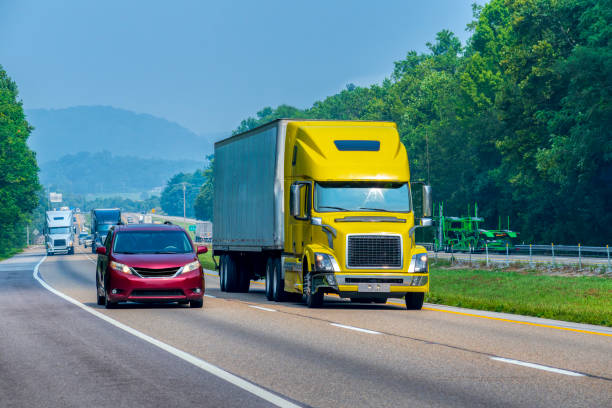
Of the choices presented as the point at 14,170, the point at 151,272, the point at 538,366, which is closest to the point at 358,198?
the point at 151,272

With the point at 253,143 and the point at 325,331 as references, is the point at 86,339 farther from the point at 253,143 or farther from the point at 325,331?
the point at 253,143

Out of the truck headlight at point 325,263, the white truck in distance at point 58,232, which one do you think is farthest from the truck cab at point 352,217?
the white truck in distance at point 58,232

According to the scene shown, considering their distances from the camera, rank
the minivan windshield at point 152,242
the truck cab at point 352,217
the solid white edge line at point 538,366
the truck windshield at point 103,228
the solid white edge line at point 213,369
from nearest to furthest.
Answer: the solid white edge line at point 213,369 → the solid white edge line at point 538,366 → the truck cab at point 352,217 → the minivan windshield at point 152,242 → the truck windshield at point 103,228

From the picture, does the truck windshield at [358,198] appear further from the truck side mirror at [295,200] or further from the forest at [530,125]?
the forest at [530,125]

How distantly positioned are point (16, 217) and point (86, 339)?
273 feet

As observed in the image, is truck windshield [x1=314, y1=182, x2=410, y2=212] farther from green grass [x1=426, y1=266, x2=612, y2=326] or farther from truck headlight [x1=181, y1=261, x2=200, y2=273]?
green grass [x1=426, y1=266, x2=612, y2=326]

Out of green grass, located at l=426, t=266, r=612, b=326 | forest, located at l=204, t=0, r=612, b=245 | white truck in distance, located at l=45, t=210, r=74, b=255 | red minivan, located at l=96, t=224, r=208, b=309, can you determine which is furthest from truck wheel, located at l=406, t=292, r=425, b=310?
white truck in distance, located at l=45, t=210, r=74, b=255

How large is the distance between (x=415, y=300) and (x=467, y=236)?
1961 inches

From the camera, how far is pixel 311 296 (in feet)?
70.9

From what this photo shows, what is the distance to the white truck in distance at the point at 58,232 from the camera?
91.5 m

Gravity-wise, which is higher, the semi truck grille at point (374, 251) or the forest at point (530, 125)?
the forest at point (530, 125)

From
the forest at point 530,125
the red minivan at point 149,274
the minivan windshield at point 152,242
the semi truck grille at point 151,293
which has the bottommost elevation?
the semi truck grille at point 151,293

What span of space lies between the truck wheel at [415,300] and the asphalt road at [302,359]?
2.73 feet

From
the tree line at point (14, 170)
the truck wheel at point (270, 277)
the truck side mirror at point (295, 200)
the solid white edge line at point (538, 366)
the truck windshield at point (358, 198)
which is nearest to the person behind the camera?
the solid white edge line at point (538, 366)
